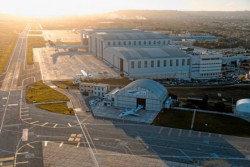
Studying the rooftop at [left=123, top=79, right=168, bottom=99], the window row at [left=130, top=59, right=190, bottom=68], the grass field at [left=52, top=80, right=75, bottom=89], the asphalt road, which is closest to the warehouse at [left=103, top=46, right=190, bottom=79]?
the window row at [left=130, top=59, right=190, bottom=68]

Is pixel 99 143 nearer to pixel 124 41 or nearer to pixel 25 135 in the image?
pixel 25 135

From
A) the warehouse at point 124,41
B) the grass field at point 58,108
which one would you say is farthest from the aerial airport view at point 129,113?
the warehouse at point 124,41

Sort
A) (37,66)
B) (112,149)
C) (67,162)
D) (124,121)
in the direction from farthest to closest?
(37,66) < (124,121) < (112,149) < (67,162)

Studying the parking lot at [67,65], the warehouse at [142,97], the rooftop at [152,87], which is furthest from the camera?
the parking lot at [67,65]

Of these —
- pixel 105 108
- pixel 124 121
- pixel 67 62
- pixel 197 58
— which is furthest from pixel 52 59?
pixel 124 121

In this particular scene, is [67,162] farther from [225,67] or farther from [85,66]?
[225,67]

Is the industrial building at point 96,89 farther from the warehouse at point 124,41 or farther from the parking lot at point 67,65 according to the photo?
the warehouse at point 124,41

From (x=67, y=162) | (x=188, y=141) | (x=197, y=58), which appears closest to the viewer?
(x=67, y=162)
